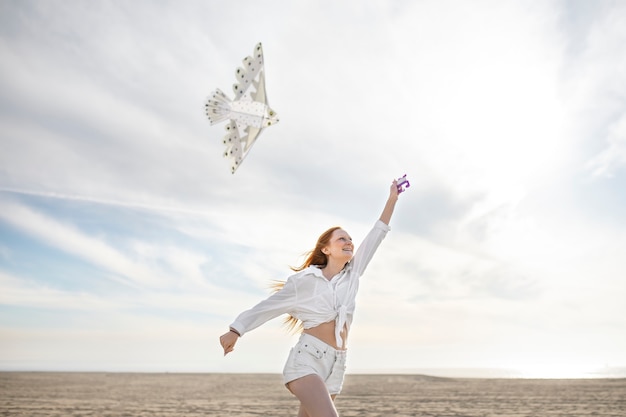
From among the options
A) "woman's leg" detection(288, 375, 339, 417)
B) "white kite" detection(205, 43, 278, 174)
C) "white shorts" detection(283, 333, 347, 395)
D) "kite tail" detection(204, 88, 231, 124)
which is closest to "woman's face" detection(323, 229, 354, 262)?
"white shorts" detection(283, 333, 347, 395)

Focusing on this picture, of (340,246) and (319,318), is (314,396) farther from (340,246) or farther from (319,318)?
(340,246)

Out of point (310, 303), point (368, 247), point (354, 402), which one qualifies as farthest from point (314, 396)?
point (354, 402)

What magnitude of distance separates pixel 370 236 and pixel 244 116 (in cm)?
155

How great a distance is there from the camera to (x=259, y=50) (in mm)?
4980

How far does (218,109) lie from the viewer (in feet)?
16.3

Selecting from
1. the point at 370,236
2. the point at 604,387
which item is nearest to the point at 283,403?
the point at 604,387

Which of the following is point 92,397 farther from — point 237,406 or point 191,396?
point 237,406

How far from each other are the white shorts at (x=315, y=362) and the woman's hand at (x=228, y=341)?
382 millimetres

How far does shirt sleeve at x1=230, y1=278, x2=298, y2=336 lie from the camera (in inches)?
149

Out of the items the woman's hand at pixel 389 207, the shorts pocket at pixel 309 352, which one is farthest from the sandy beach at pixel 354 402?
the shorts pocket at pixel 309 352

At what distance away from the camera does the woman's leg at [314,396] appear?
137 inches

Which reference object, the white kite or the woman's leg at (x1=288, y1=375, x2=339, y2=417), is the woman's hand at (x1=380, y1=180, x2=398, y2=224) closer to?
the white kite

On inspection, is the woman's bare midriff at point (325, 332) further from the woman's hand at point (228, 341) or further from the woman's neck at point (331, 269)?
the woman's hand at point (228, 341)

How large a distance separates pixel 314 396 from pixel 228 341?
0.63m
